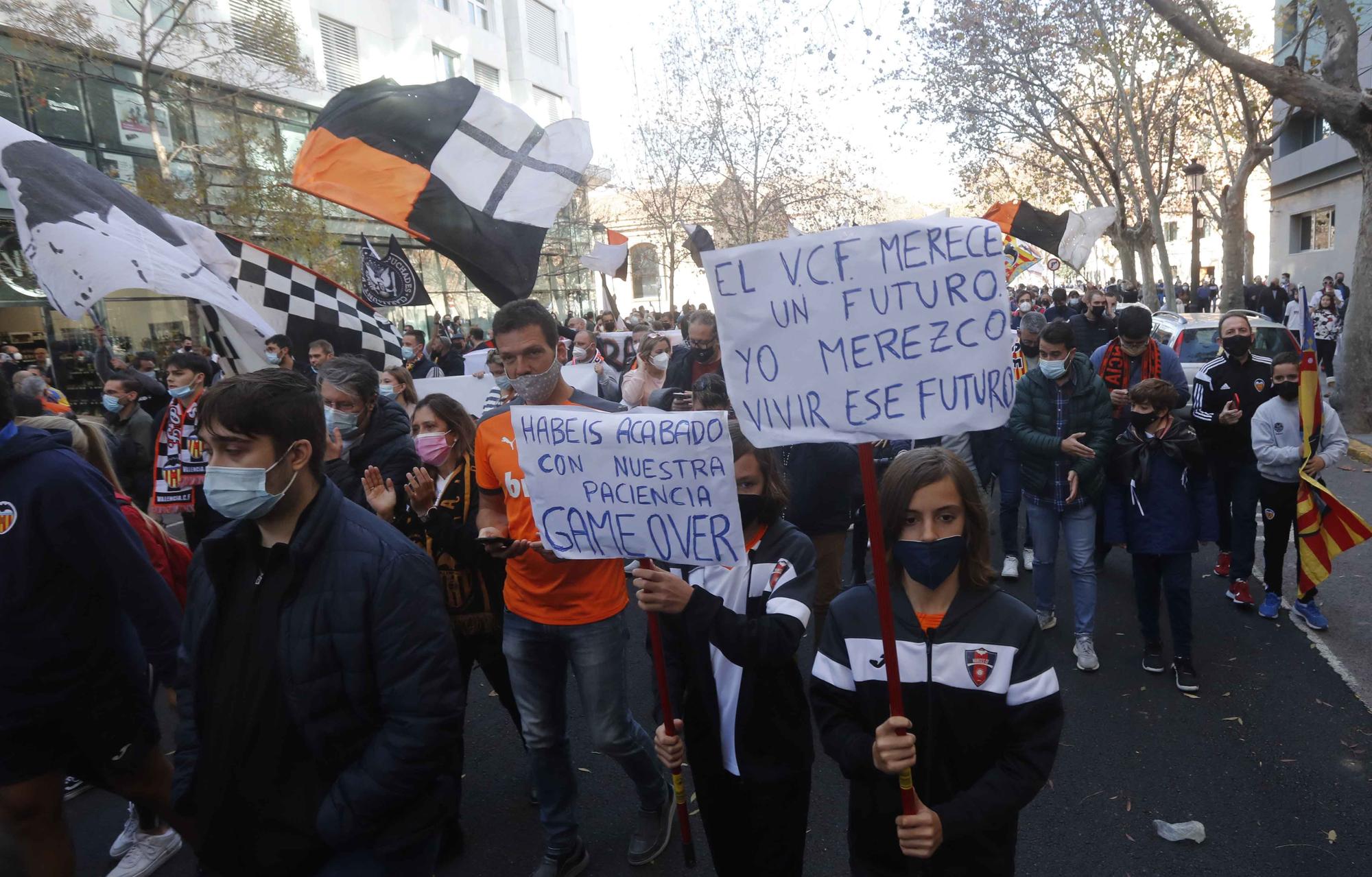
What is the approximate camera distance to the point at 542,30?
3603 cm

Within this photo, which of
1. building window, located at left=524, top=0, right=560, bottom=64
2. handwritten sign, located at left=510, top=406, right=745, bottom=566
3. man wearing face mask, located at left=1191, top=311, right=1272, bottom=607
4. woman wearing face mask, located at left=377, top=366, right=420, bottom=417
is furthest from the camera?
building window, located at left=524, top=0, right=560, bottom=64

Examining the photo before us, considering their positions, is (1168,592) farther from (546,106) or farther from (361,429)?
(546,106)

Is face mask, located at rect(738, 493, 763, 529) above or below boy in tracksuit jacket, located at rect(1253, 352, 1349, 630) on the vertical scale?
above

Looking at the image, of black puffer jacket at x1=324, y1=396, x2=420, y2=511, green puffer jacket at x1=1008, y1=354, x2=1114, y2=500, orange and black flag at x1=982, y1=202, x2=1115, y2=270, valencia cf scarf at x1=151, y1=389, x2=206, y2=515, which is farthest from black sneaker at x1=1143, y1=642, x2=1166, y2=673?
orange and black flag at x1=982, y1=202, x2=1115, y2=270

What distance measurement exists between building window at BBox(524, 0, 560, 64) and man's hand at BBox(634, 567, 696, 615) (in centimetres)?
3672

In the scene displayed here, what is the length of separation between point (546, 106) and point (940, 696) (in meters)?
37.4

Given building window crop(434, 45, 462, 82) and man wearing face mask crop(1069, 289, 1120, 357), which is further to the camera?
building window crop(434, 45, 462, 82)

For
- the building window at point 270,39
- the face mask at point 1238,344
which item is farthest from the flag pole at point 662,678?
the building window at point 270,39

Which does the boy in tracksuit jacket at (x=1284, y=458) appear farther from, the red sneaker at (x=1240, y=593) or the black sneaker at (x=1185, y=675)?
the black sneaker at (x=1185, y=675)

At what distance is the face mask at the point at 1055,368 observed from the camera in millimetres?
4957

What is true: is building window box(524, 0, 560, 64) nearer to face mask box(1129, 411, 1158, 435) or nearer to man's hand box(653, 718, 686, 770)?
face mask box(1129, 411, 1158, 435)

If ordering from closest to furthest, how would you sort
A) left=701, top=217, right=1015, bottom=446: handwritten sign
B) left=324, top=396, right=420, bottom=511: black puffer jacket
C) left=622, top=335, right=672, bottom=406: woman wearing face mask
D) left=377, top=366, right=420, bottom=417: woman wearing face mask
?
left=701, top=217, right=1015, bottom=446: handwritten sign → left=324, top=396, right=420, bottom=511: black puffer jacket → left=377, top=366, right=420, bottom=417: woman wearing face mask → left=622, top=335, right=672, bottom=406: woman wearing face mask

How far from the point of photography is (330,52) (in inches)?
1030

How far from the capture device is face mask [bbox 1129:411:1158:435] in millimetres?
4797
